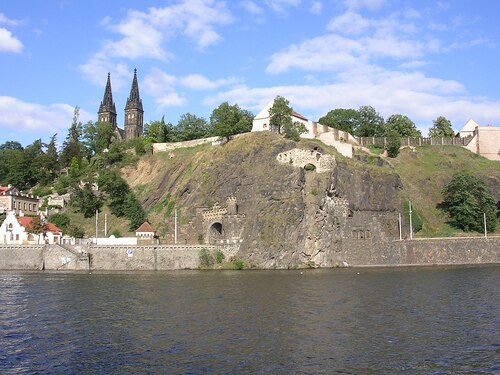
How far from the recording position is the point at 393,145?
10325 cm

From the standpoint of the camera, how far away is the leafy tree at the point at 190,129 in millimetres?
112625

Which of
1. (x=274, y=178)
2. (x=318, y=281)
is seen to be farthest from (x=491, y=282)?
(x=274, y=178)

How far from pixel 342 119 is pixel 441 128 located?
27.1m

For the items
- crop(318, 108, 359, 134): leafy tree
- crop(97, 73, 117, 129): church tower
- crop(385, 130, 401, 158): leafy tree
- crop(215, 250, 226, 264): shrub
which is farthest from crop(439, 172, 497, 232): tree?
crop(97, 73, 117, 129): church tower

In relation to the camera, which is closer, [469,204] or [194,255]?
[194,255]

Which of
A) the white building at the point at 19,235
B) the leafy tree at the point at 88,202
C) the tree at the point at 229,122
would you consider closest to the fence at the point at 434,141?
the tree at the point at 229,122

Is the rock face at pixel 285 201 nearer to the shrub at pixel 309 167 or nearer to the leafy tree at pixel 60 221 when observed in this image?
the shrub at pixel 309 167

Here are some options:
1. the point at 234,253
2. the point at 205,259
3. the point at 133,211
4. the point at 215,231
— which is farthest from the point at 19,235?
the point at 234,253

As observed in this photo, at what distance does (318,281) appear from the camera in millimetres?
53250

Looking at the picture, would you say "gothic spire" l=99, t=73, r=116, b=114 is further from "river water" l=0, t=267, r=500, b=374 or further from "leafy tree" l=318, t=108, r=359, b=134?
"river water" l=0, t=267, r=500, b=374

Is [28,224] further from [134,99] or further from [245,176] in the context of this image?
[134,99]

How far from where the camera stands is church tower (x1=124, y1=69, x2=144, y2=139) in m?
145

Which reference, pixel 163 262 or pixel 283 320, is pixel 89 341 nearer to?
pixel 283 320

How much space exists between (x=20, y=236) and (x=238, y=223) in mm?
33232
